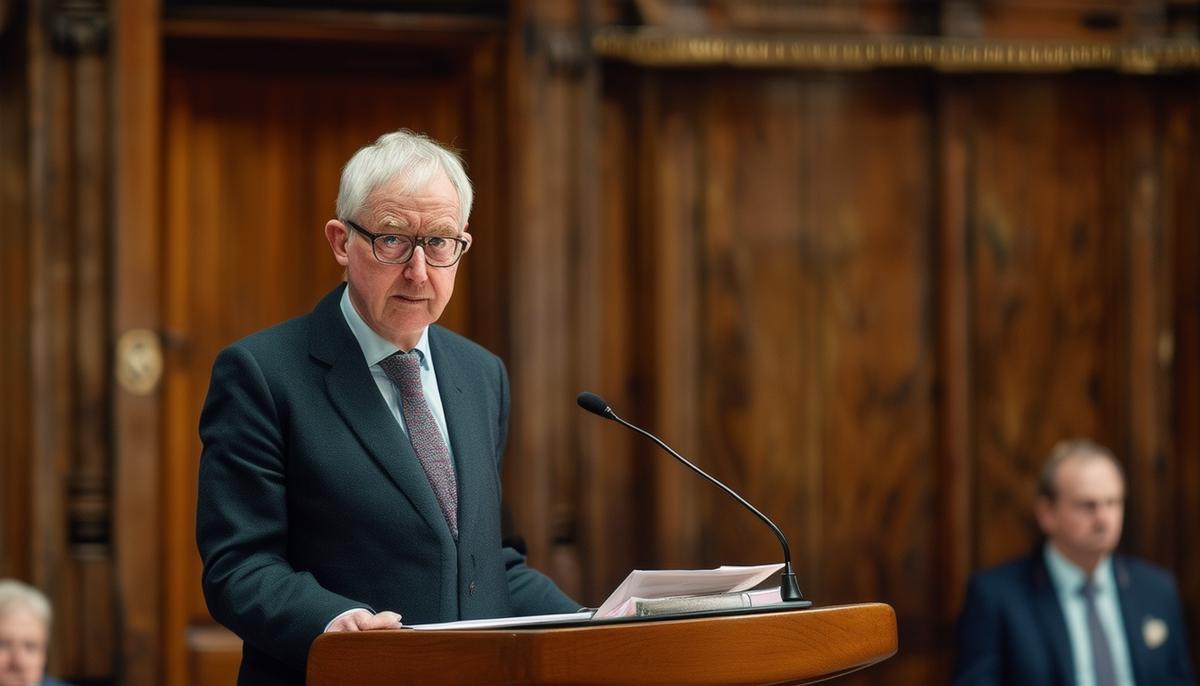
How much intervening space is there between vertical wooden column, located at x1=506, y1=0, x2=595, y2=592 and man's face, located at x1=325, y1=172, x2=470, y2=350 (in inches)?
92.3

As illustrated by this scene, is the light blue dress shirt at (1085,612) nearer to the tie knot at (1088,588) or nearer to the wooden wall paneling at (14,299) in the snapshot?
the tie knot at (1088,588)

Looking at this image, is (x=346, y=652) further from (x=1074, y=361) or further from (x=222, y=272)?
(x=1074, y=361)

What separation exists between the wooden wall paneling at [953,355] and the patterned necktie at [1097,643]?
0.54m


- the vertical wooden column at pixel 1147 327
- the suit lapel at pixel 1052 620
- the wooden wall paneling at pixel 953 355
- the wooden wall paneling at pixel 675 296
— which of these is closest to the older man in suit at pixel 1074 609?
the suit lapel at pixel 1052 620

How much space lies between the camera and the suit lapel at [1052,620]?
438 cm

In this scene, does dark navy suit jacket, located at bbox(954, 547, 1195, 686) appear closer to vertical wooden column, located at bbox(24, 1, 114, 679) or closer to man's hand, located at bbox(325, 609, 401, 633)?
Answer: vertical wooden column, located at bbox(24, 1, 114, 679)

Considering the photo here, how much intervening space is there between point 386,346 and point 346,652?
556mm

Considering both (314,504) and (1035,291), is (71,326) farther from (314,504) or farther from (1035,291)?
(1035,291)

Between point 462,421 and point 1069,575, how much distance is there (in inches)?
107

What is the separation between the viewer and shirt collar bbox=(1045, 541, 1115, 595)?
14.8ft

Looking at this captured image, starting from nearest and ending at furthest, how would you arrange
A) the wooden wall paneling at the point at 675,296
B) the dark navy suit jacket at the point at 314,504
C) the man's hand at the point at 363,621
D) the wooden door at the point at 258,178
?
1. the man's hand at the point at 363,621
2. the dark navy suit jacket at the point at 314,504
3. the wooden door at the point at 258,178
4. the wooden wall paneling at the point at 675,296

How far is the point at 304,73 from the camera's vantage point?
16.1ft

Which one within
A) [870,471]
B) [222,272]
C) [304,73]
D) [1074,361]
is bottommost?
[870,471]

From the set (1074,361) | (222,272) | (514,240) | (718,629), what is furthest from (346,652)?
(1074,361)
